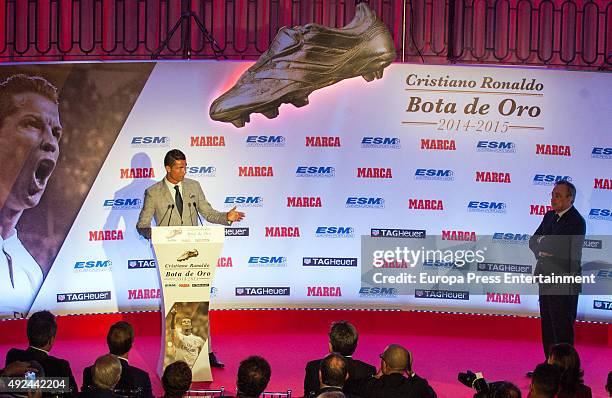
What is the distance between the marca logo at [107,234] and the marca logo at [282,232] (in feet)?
4.77

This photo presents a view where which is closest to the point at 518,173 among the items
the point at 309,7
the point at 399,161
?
the point at 399,161

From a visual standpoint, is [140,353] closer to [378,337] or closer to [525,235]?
[378,337]

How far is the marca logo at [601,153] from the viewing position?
884cm

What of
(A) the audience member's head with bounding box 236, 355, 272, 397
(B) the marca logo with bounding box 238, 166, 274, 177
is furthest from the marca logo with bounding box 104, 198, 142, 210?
(A) the audience member's head with bounding box 236, 355, 272, 397

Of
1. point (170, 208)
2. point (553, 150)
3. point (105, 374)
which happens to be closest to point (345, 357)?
point (105, 374)

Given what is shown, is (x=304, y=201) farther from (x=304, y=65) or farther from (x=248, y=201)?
(x=304, y=65)

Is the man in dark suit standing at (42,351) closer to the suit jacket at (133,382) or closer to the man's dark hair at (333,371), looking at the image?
the suit jacket at (133,382)

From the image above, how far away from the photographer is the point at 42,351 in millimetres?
5133

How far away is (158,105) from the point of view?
29.1 ft

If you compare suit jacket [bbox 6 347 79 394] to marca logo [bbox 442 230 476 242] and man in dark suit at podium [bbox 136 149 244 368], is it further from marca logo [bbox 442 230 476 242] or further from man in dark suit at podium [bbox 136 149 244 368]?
marca logo [bbox 442 230 476 242]

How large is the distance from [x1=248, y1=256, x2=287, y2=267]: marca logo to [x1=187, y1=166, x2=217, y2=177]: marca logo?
0.94 m

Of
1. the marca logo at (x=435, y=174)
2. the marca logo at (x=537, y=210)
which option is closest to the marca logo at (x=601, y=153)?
the marca logo at (x=537, y=210)

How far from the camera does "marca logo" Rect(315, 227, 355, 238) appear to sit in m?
9.12

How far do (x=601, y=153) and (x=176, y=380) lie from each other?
5791mm
